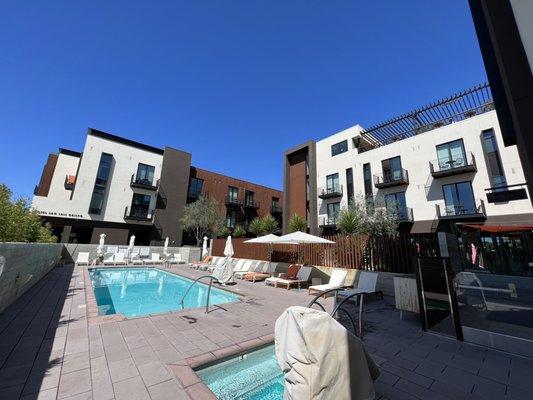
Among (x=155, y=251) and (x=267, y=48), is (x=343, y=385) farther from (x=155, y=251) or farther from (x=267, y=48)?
(x=155, y=251)

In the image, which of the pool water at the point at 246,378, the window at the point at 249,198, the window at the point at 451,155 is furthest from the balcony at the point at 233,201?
the pool water at the point at 246,378

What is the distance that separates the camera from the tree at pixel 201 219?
89.5 ft

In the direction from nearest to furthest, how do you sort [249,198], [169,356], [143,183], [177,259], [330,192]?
[169,356]
[177,259]
[330,192]
[143,183]
[249,198]

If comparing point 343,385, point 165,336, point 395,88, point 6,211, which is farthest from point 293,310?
point 395,88

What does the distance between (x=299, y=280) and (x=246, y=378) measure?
725cm

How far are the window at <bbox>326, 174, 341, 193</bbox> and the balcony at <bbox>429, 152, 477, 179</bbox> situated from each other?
7938 millimetres

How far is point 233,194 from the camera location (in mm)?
35312

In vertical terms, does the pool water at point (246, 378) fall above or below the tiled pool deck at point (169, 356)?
below

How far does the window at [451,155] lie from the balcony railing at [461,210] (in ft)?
9.47

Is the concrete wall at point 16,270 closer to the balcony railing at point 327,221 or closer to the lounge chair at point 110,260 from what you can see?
the lounge chair at point 110,260

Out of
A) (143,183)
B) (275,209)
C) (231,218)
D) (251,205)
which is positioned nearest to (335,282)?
(143,183)

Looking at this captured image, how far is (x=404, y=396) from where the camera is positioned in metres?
2.81

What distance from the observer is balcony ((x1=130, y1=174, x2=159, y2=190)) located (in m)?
27.6

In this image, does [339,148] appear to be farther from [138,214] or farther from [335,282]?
[138,214]
